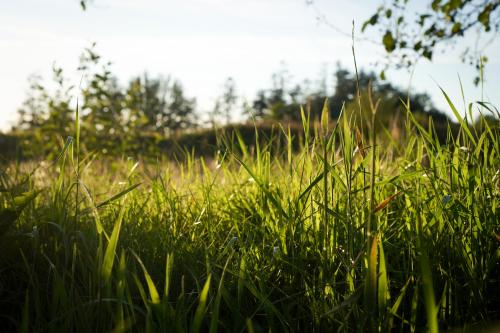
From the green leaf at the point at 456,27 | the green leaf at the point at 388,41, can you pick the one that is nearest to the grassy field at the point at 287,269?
the green leaf at the point at 388,41

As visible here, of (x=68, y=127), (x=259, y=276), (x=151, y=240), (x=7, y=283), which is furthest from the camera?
(x=68, y=127)

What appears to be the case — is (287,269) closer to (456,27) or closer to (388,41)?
(388,41)

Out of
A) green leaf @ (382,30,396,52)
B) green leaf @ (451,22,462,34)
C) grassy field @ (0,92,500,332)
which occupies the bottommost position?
grassy field @ (0,92,500,332)

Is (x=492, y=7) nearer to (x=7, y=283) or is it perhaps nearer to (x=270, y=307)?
(x=270, y=307)

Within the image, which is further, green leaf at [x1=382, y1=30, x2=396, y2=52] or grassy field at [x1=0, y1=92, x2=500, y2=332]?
green leaf at [x1=382, y1=30, x2=396, y2=52]

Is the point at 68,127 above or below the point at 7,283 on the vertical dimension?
above

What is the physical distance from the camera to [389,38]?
313cm

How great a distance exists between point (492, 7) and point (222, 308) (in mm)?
2660

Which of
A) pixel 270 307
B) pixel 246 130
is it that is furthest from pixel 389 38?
pixel 246 130

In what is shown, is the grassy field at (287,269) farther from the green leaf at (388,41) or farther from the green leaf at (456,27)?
the green leaf at (456,27)

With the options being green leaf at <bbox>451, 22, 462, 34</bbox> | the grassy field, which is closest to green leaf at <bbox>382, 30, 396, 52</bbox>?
green leaf at <bbox>451, 22, 462, 34</bbox>

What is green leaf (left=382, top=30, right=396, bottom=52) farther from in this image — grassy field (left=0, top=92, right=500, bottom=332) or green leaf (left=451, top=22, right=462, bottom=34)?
grassy field (left=0, top=92, right=500, bottom=332)

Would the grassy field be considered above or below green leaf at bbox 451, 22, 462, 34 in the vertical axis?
below

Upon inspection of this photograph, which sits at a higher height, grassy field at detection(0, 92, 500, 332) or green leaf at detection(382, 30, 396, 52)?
green leaf at detection(382, 30, 396, 52)
